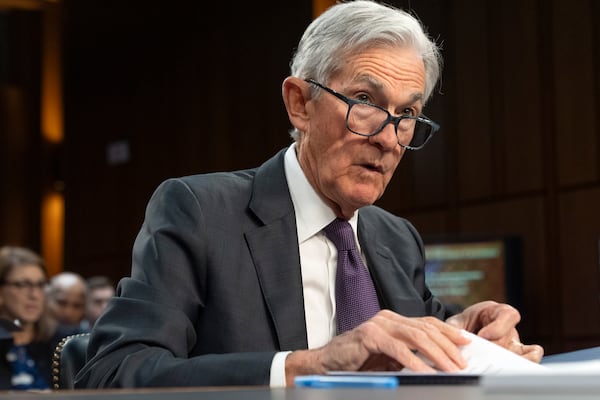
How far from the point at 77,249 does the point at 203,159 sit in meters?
2.75

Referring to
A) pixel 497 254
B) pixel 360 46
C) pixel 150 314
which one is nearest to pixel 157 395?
pixel 150 314

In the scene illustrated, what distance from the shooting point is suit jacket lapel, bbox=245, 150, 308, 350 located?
191 cm

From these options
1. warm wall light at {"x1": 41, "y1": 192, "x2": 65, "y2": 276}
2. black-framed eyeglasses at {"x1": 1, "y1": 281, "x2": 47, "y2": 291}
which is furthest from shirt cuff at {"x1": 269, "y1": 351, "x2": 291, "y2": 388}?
warm wall light at {"x1": 41, "y1": 192, "x2": 65, "y2": 276}

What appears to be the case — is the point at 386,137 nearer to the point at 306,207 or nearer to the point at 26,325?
the point at 306,207

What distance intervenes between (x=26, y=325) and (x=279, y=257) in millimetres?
3984

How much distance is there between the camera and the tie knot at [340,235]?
209 cm

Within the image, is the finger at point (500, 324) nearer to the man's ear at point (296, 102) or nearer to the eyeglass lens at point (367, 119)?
the eyeglass lens at point (367, 119)

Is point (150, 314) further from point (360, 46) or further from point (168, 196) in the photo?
point (360, 46)

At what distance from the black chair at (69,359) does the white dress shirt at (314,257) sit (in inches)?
18.1

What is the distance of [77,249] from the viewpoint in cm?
1209

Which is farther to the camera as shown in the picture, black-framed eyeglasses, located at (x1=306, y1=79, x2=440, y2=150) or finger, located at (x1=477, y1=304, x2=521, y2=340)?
black-framed eyeglasses, located at (x1=306, y1=79, x2=440, y2=150)

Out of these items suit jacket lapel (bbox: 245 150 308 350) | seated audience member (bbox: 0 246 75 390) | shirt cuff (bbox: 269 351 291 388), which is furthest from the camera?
seated audience member (bbox: 0 246 75 390)

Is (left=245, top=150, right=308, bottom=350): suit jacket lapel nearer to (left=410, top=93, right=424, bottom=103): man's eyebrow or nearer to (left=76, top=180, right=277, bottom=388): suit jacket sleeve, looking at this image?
(left=76, top=180, right=277, bottom=388): suit jacket sleeve

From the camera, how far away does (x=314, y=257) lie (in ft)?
6.74
